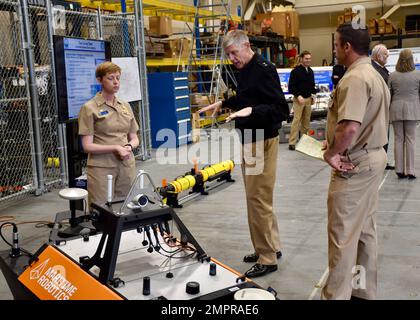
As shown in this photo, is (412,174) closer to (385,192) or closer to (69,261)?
(385,192)

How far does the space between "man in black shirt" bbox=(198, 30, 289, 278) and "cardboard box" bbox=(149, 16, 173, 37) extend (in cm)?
913

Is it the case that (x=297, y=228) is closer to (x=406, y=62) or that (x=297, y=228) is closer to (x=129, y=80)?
(x=406, y=62)

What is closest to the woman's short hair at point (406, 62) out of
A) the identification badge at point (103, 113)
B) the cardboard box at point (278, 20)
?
the identification badge at point (103, 113)

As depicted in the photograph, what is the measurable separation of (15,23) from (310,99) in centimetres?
600

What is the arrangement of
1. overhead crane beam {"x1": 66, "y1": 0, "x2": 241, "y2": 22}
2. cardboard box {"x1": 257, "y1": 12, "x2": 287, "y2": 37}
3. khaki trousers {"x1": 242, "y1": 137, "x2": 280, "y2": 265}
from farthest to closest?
cardboard box {"x1": 257, "y1": 12, "x2": 287, "y2": 37}, overhead crane beam {"x1": 66, "y1": 0, "x2": 241, "y2": 22}, khaki trousers {"x1": 242, "y1": 137, "x2": 280, "y2": 265}

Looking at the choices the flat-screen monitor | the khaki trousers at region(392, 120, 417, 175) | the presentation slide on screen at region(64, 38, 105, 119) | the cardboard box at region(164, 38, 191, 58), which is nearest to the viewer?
the flat-screen monitor

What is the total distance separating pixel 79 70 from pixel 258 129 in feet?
9.11

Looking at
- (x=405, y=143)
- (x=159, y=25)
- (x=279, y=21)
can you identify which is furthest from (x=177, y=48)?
(x=405, y=143)

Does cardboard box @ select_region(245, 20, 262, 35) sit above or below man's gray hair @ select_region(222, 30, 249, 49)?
above

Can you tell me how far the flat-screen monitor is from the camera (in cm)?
546

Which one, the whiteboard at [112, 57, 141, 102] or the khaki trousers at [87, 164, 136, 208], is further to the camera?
the whiteboard at [112, 57, 141, 102]

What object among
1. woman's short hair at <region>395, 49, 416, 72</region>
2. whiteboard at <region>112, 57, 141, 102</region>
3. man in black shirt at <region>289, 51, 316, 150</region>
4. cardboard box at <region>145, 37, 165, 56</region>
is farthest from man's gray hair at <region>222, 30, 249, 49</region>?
cardboard box at <region>145, 37, 165, 56</region>

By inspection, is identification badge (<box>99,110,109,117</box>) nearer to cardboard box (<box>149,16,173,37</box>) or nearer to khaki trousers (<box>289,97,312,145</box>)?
khaki trousers (<box>289,97,312,145</box>)

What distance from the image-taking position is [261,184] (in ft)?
13.0
